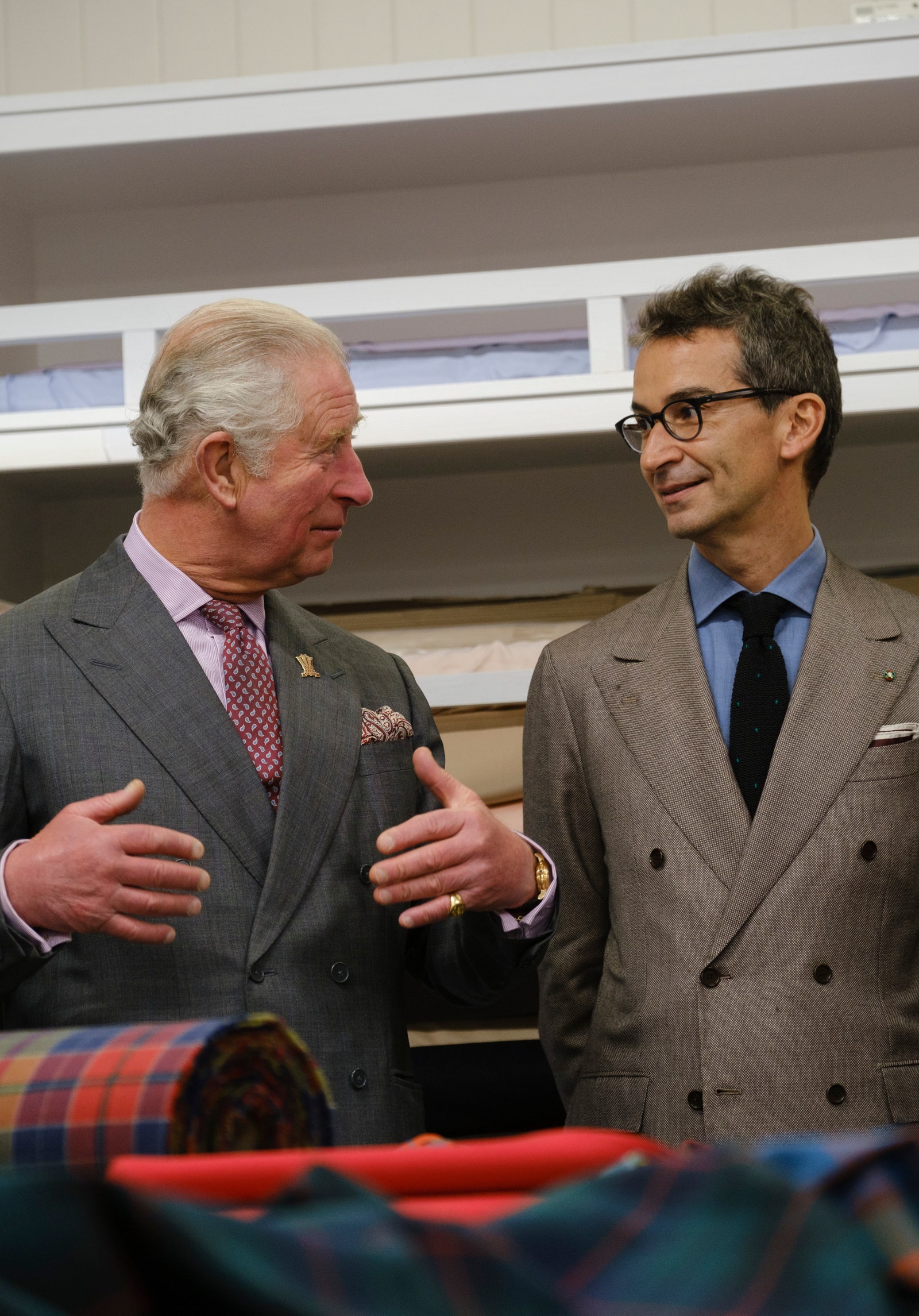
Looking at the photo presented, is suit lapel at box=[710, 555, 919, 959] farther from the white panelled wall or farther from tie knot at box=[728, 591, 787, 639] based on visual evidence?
the white panelled wall

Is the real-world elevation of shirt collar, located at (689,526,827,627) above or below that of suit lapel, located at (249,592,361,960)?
above

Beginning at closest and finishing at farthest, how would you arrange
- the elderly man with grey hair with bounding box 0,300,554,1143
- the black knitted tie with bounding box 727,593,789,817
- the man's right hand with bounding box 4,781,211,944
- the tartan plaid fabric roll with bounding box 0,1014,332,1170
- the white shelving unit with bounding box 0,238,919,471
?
the tartan plaid fabric roll with bounding box 0,1014,332,1170 < the man's right hand with bounding box 4,781,211,944 < the elderly man with grey hair with bounding box 0,300,554,1143 < the black knitted tie with bounding box 727,593,789,817 < the white shelving unit with bounding box 0,238,919,471

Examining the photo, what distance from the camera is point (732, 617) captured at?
1604 millimetres

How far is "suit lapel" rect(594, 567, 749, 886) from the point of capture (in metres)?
1.46

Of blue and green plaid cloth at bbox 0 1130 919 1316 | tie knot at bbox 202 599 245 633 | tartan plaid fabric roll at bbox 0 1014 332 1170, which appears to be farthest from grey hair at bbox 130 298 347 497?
blue and green plaid cloth at bbox 0 1130 919 1316

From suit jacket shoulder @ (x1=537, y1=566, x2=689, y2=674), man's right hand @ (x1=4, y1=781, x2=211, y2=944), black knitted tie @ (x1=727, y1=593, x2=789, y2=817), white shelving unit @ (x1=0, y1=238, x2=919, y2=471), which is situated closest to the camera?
man's right hand @ (x1=4, y1=781, x2=211, y2=944)

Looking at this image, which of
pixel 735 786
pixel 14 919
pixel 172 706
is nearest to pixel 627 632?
pixel 735 786

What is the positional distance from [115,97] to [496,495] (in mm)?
962

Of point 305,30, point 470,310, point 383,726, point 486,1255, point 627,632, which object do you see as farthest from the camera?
point 305,30

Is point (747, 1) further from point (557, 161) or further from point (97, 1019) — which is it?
point (97, 1019)

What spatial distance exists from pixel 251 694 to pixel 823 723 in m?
0.62

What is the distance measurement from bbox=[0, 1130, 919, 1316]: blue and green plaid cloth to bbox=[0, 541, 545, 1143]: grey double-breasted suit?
0.78 m

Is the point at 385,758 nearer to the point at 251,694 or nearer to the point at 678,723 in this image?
the point at 251,694

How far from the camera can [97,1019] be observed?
116cm
